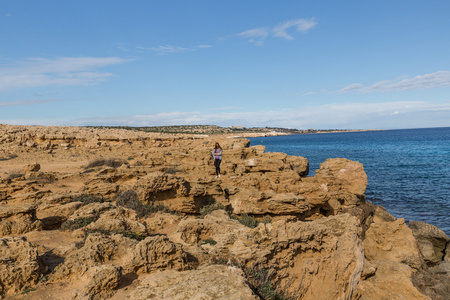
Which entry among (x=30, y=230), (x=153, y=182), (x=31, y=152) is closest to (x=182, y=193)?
(x=153, y=182)

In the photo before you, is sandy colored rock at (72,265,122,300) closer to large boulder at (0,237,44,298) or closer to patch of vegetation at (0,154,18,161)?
large boulder at (0,237,44,298)

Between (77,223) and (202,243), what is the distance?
3.60 m

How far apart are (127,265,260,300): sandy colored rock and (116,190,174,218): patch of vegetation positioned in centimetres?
647

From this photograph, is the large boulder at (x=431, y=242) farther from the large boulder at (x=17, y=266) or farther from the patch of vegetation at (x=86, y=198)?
the large boulder at (x=17, y=266)

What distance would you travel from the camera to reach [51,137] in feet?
116

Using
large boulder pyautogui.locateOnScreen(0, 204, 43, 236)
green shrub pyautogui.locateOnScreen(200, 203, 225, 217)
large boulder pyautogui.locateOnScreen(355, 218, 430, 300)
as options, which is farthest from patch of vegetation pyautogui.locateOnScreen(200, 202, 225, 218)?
large boulder pyautogui.locateOnScreen(355, 218, 430, 300)

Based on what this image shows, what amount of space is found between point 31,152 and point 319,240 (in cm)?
3209

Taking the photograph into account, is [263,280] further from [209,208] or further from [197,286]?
[209,208]

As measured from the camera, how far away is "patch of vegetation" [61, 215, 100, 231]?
8.16 metres

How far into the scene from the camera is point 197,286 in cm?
360

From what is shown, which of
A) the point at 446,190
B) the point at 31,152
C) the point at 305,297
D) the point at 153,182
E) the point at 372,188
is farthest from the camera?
the point at 31,152

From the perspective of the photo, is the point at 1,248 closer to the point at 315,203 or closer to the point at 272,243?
the point at 272,243

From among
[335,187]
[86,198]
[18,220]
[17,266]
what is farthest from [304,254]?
[335,187]

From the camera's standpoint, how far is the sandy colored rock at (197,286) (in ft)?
11.2
